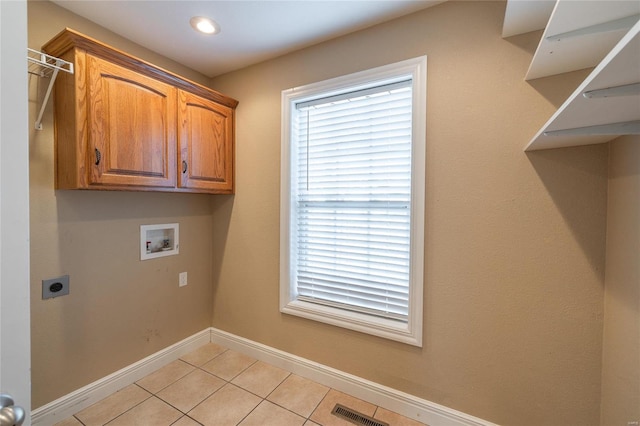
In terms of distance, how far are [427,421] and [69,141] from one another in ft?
8.62

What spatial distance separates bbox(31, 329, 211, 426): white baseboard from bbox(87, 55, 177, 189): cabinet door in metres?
1.34

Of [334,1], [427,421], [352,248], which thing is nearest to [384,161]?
[352,248]

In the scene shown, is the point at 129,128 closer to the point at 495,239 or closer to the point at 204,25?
the point at 204,25

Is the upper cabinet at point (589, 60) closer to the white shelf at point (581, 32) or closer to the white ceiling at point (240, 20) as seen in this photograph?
the white shelf at point (581, 32)

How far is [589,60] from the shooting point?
1.18 meters

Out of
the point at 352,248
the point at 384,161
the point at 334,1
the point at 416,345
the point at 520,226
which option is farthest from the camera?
the point at 352,248

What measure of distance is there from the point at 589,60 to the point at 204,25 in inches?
82.2

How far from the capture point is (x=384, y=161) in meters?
1.78

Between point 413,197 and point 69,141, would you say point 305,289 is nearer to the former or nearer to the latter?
point 413,197

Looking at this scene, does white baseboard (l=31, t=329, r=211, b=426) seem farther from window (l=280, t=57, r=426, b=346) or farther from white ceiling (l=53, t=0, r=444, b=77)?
white ceiling (l=53, t=0, r=444, b=77)

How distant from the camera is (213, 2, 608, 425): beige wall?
1301 millimetres

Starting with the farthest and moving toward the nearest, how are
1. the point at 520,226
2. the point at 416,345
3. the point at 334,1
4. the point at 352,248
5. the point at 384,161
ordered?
1. the point at 352,248
2. the point at 384,161
3. the point at 416,345
4. the point at 334,1
5. the point at 520,226

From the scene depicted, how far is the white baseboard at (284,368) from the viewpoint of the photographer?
1569mm

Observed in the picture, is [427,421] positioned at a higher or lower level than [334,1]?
lower
